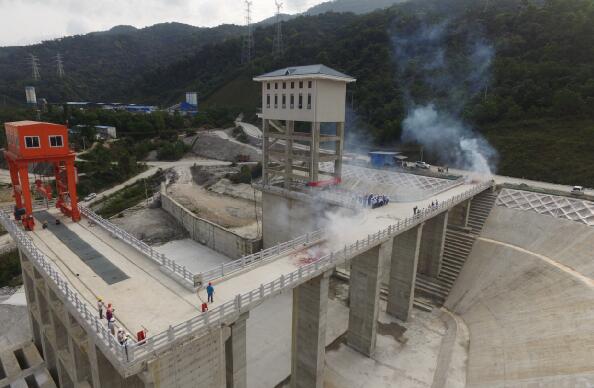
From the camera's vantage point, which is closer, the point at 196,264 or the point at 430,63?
the point at 196,264

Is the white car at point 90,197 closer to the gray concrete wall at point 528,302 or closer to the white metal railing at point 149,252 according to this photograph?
the white metal railing at point 149,252

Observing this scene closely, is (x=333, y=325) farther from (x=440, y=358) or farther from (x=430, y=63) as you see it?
(x=430, y=63)

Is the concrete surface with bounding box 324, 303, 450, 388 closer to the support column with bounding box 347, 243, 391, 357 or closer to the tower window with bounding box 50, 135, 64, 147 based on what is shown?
the support column with bounding box 347, 243, 391, 357

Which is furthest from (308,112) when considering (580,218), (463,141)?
(463,141)

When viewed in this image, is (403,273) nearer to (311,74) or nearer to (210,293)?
(311,74)

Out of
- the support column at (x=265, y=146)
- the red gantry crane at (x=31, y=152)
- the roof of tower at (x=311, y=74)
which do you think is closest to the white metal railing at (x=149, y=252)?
the red gantry crane at (x=31, y=152)

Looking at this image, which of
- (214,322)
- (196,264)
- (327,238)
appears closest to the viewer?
(214,322)

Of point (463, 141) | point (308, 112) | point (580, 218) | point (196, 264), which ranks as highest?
point (308, 112)

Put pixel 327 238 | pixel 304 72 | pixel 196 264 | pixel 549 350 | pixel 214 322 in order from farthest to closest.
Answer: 1. pixel 196 264
2. pixel 304 72
3. pixel 327 238
4. pixel 549 350
5. pixel 214 322
